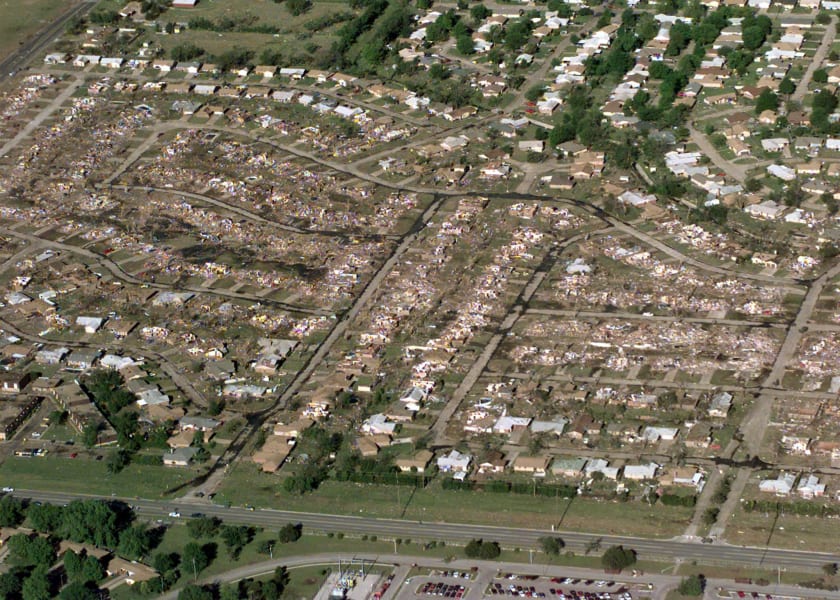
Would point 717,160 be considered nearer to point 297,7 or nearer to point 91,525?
point 297,7

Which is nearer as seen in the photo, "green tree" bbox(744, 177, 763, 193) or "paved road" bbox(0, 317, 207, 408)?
"paved road" bbox(0, 317, 207, 408)

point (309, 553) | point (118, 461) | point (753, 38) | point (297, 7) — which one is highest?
point (118, 461)

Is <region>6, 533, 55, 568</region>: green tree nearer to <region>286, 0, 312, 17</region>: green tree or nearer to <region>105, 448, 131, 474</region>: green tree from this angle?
<region>105, 448, 131, 474</region>: green tree

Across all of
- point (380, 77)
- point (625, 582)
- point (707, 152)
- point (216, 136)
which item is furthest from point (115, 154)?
point (625, 582)

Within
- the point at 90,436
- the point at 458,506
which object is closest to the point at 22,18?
the point at 90,436

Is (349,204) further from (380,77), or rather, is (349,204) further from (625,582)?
(625,582)

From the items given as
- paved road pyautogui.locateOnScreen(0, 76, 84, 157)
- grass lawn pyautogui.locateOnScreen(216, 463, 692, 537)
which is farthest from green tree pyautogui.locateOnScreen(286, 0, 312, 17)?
grass lawn pyautogui.locateOnScreen(216, 463, 692, 537)
